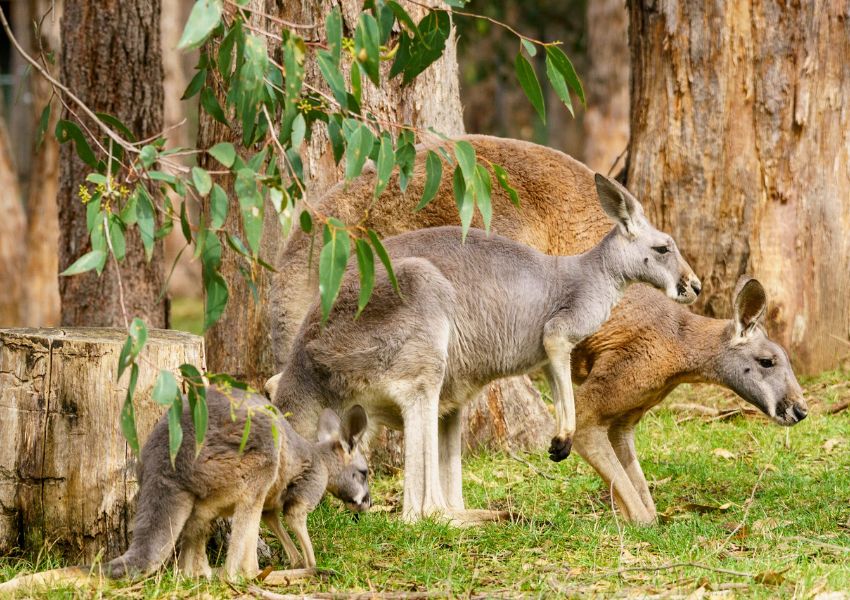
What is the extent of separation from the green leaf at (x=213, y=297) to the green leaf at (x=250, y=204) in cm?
15

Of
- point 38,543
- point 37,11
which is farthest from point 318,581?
point 37,11

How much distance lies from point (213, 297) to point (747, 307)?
3286 millimetres

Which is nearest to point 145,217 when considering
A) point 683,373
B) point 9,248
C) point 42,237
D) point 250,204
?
point 250,204

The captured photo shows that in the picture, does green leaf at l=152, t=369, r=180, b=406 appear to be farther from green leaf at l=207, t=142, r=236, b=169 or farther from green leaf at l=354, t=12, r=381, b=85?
green leaf at l=354, t=12, r=381, b=85

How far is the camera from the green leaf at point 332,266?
2.94m

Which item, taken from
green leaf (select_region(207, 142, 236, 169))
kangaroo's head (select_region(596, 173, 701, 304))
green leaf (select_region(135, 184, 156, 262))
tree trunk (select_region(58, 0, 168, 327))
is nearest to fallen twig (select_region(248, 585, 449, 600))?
green leaf (select_region(135, 184, 156, 262))

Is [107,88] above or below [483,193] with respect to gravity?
above

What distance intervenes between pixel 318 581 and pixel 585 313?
1731 millimetres

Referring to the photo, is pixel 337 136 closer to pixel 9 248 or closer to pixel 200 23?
pixel 200 23

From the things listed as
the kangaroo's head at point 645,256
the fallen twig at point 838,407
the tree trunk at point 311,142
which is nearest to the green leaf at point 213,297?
the kangaroo's head at point 645,256

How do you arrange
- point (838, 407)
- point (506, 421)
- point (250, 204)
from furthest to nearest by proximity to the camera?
point (838, 407), point (506, 421), point (250, 204)

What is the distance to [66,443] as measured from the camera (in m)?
4.20

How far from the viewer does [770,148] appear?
7.61 meters

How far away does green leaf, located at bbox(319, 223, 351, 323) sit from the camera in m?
2.94
